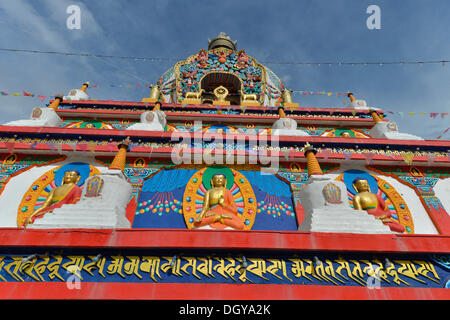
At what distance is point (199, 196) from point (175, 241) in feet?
8.63

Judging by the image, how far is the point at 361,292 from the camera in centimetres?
280

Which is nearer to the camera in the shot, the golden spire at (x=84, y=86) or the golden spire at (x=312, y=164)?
the golden spire at (x=312, y=164)

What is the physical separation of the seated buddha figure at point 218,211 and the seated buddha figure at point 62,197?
2434 mm

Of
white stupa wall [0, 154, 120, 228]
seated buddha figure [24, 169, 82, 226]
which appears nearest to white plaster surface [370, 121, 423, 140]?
white stupa wall [0, 154, 120, 228]

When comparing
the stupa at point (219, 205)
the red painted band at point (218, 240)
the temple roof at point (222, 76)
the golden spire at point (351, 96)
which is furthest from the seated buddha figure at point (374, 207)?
the temple roof at point (222, 76)

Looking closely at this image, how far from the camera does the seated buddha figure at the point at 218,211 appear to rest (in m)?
4.39

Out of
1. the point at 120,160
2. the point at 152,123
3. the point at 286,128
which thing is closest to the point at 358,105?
the point at 286,128

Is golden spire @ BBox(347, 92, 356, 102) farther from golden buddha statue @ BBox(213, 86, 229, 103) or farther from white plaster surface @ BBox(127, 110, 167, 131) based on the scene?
white plaster surface @ BBox(127, 110, 167, 131)

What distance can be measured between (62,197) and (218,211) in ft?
10.0

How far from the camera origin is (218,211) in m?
4.70

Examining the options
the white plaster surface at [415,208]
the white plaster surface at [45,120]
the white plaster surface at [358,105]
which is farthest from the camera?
the white plaster surface at [358,105]

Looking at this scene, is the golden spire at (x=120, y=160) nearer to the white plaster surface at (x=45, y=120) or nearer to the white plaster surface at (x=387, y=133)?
A: the white plaster surface at (x=45, y=120)

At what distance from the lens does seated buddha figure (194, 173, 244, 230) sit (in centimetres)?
439
